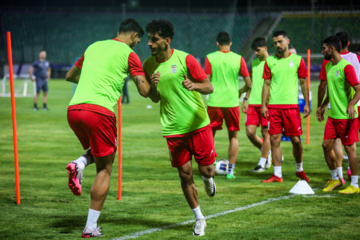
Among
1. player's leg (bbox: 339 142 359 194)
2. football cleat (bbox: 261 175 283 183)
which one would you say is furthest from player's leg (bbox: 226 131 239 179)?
player's leg (bbox: 339 142 359 194)

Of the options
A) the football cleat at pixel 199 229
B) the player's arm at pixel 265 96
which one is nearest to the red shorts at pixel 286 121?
the player's arm at pixel 265 96

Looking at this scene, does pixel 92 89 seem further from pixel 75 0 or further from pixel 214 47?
pixel 75 0

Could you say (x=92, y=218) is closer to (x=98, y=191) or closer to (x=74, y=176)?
(x=98, y=191)

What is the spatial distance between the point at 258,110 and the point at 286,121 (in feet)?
5.17

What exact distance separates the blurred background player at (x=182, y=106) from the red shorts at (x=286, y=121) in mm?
2995

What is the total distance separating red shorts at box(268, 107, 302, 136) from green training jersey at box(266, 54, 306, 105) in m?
0.13

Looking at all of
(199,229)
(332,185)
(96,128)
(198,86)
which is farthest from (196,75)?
(332,185)

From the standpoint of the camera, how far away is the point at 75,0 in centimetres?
5116

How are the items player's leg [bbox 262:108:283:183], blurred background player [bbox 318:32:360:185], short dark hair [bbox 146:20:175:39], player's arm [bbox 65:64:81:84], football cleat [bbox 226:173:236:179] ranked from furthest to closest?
football cleat [bbox 226:173:236:179] < player's leg [bbox 262:108:283:183] < blurred background player [bbox 318:32:360:185] < player's arm [bbox 65:64:81:84] < short dark hair [bbox 146:20:175:39]

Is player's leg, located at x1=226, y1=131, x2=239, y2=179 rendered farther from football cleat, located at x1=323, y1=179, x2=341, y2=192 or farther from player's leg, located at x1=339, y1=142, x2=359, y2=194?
player's leg, located at x1=339, y1=142, x2=359, y2=194

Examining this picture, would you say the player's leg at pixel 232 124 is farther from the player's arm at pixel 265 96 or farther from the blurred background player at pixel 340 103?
the blurred background player at pixel 340 103

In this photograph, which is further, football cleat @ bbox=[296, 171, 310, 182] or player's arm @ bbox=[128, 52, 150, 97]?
football cleat @ bbox=[296, 171, 310, 182]

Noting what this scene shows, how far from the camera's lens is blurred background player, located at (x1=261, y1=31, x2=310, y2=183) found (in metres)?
8.97

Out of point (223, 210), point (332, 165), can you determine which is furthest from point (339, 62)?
point (223, 210)
